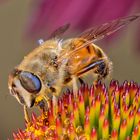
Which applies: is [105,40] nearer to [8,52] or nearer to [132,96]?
[132,96]

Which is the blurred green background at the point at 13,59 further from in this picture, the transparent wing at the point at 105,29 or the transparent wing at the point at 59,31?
the transparent wing at the point at 105,29

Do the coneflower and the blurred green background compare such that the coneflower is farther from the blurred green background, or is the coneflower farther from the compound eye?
the blurred green background

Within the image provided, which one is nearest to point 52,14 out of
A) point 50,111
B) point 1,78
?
point 50,111

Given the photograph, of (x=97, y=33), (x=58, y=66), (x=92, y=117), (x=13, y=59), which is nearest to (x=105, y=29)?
(x=97, y=33)

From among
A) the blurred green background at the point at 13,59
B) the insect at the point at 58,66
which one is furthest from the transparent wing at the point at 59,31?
the blurred green background at the point at 13,59

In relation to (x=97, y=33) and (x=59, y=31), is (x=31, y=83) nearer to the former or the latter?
(x=97, y=33)

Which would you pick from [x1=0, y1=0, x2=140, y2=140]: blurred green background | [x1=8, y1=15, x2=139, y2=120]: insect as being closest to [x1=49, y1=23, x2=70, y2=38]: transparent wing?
[x1=8, y1=15, x2=139, y2=120]: insect
